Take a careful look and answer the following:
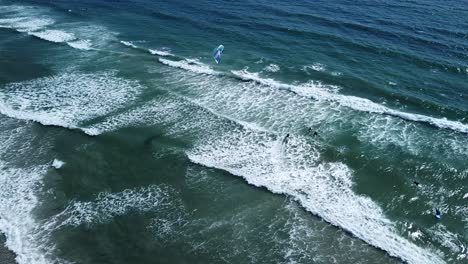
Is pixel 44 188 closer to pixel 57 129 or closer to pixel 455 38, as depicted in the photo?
pixel 57 129

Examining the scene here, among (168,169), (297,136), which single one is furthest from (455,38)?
(168,169)

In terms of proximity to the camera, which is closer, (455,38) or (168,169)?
(168,169)

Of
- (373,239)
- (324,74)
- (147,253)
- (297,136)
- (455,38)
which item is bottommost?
(147,253)

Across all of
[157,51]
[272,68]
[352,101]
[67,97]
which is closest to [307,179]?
[352,101]

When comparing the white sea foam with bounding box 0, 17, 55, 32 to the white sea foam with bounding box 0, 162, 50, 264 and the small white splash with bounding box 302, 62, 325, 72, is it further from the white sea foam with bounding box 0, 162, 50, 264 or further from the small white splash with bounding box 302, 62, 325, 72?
the small white splash with bounding box 302, 62, 325, 72

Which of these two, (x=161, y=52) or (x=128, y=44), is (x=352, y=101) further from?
(x=128, y=44)

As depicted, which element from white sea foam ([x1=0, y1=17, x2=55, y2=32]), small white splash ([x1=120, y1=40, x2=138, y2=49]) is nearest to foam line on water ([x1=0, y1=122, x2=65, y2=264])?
small white splash ([x1=120, y1=40, x2=138, y2=49])

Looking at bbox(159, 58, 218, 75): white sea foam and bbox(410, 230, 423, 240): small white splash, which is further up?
bbox(159, 58, 218, 75): white sea foam

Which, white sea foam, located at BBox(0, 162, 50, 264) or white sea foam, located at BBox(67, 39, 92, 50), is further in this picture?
white sea foam, located at BBox(67, 39, 92, 50)
